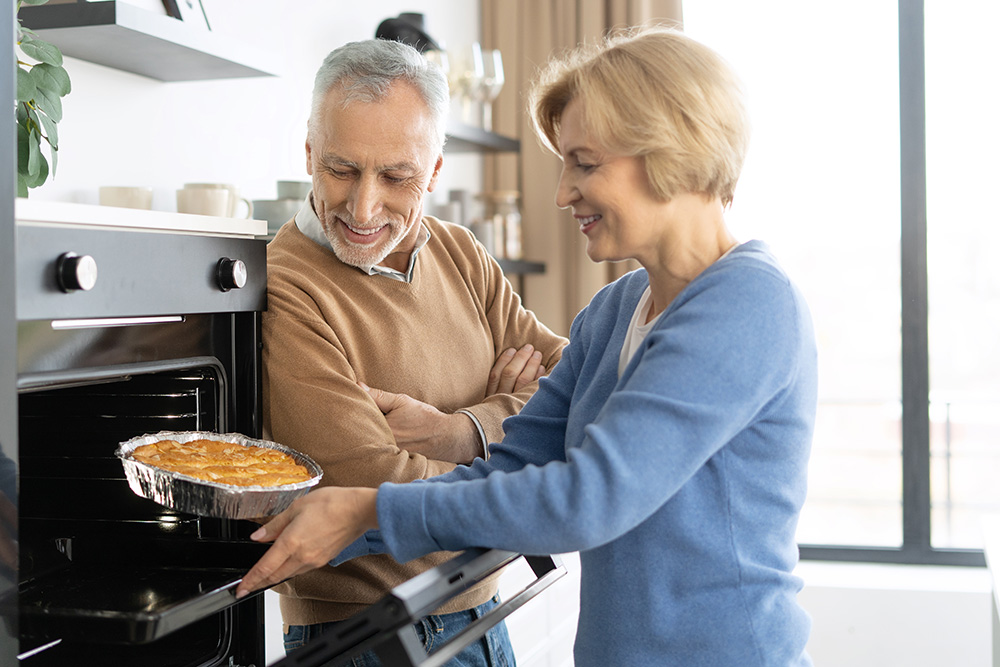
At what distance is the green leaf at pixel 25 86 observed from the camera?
4.11ft

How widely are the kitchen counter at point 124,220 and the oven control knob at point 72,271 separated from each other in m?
0.04

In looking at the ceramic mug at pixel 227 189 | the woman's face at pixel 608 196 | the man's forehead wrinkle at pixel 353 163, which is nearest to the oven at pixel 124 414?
the man's forehead wrinkle at pixel 353 163

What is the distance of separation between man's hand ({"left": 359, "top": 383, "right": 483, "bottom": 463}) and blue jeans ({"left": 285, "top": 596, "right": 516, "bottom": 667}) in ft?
0.83

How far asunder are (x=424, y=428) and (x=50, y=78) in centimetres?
72

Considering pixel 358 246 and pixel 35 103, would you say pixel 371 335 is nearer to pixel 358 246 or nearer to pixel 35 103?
pixel 358 246

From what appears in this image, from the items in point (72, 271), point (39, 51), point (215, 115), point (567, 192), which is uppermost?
point (215, 115)

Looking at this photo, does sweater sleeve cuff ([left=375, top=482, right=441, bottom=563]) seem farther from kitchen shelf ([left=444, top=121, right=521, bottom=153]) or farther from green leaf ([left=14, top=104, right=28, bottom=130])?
kitchen shelf ([left=444, top=121, right=521, bottom=153])

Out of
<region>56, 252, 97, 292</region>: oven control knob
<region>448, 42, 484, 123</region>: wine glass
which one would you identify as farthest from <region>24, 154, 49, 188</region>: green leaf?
<region>448, 42, 484, 123</region>: wine glass

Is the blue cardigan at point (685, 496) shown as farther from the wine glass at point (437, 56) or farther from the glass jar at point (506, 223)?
the glass jar at point (506, 223)

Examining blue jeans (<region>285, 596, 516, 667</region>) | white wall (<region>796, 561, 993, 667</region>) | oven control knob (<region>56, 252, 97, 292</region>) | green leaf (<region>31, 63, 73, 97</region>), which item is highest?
green leaf (<region>31, 63, 73, 97</region>)

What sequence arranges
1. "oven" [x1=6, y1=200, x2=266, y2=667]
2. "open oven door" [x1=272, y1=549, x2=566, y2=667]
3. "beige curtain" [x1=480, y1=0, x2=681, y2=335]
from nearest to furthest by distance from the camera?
"open oven door" [x1=272, y1=549, x2=566, y2=667], "oven" [x1=6, y1=200, x2=266, y2=667], "beige curtain" [x1=480, y1=0, x2=681, y2=335]

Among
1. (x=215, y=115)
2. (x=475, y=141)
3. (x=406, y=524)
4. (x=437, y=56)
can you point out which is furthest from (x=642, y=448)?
(x=475, y=141)

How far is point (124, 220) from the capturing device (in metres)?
1.07

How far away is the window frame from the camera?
3.46m
